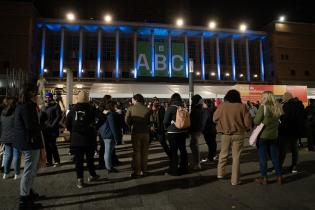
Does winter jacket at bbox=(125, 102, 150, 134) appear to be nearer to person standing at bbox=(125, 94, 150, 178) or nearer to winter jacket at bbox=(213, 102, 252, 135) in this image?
person standing at bbox=(125, 94, 150, 178)

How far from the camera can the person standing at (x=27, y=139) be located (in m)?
3.95

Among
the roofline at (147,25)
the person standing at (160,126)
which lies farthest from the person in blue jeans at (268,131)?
the roofline at (147,25)

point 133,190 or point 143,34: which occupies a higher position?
point 143,34

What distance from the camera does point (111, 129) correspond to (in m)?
5.99

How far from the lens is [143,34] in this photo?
1319 inches

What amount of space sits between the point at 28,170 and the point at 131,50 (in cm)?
3043

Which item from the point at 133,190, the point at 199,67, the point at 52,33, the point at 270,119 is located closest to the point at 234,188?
the point at 270,119

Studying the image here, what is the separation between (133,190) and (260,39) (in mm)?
36284

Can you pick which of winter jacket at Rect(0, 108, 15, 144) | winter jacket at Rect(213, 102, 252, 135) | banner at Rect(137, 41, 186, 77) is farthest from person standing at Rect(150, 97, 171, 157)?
banner at Rect(137, 41, 186, 77)

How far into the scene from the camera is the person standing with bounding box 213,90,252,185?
507 cm

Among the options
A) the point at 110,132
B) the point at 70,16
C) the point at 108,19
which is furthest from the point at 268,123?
the point at 70,16

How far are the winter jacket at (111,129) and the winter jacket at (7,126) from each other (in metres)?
1.94

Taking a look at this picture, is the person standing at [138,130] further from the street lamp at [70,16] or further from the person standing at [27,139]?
the street lamp at [70,16]

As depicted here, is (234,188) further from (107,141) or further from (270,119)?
(107,141)
